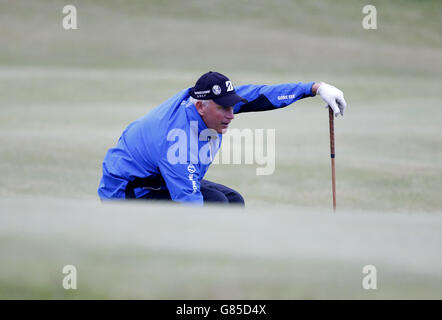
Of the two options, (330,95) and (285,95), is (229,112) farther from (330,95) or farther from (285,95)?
(330,95)

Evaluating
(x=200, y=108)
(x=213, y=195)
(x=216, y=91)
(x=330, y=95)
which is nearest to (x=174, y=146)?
(x=200, y=108)

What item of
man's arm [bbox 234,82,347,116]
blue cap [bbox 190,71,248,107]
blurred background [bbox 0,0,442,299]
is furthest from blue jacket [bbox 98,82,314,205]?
blurred background [bbox 0,0,442,299]

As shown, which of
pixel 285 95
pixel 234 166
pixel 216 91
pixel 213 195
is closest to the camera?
pixel 216 91

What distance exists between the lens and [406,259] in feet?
8.33

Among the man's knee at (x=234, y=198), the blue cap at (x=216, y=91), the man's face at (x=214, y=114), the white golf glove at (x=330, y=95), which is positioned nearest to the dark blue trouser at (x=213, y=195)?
the man's knee at (x=234, y=198)

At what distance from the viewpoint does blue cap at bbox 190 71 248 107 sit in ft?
17.2

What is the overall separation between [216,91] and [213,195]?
89cm

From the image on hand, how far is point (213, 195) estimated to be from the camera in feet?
18.9

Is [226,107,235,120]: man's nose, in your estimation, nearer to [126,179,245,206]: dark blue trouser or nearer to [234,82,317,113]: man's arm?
[234,82,317,113]: man's arm

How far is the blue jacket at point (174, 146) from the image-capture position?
16.6 feet

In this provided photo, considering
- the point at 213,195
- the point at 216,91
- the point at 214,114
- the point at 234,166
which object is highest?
the point at 234,166

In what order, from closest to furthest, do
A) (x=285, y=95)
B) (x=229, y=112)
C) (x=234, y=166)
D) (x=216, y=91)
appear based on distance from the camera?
(x=216, y=91) < (x=229, y=112) < (x=285, y=95) < (x=234, y=166)

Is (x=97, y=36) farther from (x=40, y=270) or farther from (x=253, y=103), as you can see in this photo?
(x=40, y=270)

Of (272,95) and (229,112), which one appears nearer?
(229,112)
